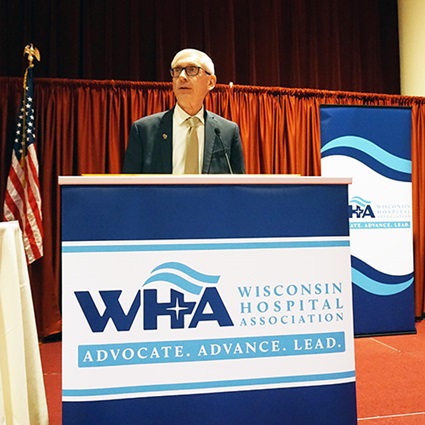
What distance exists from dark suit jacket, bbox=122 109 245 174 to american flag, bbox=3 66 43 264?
1598 millimetres

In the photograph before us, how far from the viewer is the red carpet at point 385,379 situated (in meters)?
2.03

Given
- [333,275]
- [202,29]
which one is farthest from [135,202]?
[202,29]

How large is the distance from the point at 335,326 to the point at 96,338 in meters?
0.60

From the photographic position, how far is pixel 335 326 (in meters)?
1.30

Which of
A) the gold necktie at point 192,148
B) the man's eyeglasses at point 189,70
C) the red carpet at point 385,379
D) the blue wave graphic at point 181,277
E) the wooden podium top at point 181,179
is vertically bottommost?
the red carpet at point 385,379

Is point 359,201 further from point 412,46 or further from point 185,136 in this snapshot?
point 412,46

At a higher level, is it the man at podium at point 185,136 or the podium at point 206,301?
the man at podium at point 185,136

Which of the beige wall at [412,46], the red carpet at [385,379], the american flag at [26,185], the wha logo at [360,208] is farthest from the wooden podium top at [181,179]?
the beige wall at [412,46]

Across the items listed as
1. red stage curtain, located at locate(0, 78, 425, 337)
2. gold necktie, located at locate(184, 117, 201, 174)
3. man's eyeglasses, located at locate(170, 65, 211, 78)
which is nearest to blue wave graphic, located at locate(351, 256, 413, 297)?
red stage curtain, located at locate(0, 78, 425, 337)

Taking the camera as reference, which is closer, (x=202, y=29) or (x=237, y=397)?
(x=237, y=397)

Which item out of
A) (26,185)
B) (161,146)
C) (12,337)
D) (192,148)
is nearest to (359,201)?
(192,148)

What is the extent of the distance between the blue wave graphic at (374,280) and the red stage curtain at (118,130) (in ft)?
3.39

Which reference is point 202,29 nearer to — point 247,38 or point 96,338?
point 247,38

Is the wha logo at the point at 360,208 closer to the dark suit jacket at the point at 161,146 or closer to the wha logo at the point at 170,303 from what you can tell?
the dark suit jacket at the point at 161,146
